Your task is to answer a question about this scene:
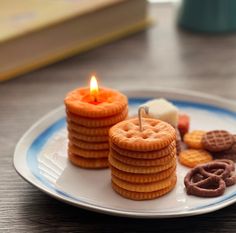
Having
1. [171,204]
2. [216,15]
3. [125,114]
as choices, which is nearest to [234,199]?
[171,204]

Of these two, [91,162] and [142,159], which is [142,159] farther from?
[91,162]

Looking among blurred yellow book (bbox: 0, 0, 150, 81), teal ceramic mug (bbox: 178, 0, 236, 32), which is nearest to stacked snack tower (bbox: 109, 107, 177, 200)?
blurred yellow book (bbox: 0, 0, 150, 81)

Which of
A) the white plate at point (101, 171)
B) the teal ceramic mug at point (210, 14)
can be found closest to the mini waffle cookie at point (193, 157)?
the white plate at point (101, 171)

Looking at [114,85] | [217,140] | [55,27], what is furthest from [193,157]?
[55,27]

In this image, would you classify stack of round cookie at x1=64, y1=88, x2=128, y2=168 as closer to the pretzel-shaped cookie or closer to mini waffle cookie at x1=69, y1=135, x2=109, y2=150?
mini waffle cookie at x1=69, y1=135, x2=109, y2=150

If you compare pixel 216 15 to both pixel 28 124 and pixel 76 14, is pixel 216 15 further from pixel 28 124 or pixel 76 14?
pixel 28 124

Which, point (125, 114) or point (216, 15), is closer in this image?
point (125, 114)
